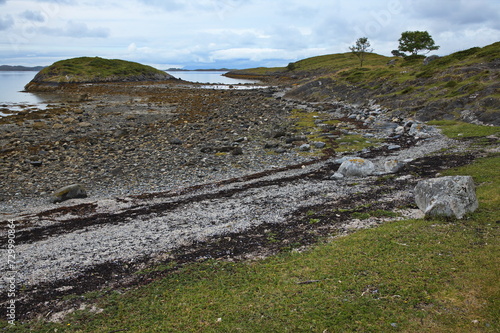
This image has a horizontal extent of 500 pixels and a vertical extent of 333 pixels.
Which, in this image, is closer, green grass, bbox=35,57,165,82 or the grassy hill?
the grassy hill

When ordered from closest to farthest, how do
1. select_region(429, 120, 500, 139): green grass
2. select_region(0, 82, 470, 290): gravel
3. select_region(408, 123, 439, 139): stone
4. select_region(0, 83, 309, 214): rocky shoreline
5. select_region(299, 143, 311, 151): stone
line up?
1. select_region(0, 82, 470, 290): gravel
2. select_region(0, 83, 309, 214): rocky shoreline
3. select_region(429, 120, 500, 139): green grass
4. select_region(299, 143, 311, 151): stone
5. select_region(408, 123, 439, 139): stone

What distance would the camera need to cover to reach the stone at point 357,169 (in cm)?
2456

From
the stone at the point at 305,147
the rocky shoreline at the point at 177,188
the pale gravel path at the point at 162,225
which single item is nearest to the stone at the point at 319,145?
the rocky shoreline at the point at 177,188

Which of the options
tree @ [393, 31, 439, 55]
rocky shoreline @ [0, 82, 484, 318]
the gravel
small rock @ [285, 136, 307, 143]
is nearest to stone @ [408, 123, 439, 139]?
rocky shoreline @ [0, 82, 484, 318]

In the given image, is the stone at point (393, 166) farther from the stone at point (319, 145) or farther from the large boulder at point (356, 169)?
the stone at point (319, 145)

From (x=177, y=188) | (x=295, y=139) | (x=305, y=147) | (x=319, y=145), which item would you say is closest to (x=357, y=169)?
(x=305, y=147)

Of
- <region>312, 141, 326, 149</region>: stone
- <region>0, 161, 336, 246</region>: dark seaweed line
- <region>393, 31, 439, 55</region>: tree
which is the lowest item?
<region>0, 161, 336, 246</region>: dark seaweed line

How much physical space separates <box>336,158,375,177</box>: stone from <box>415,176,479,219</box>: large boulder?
9121 mm

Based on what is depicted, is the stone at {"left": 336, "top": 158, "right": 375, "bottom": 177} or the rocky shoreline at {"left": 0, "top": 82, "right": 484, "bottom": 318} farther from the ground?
the stone at {"left": 336, "top": 158, "right": 375, "bottom": 177}

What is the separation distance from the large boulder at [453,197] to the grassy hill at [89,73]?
158724 mm

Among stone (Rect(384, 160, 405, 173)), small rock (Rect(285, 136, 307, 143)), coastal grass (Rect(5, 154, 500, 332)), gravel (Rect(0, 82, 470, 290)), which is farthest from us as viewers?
small rock (Rect(285, 136, 307, 143))

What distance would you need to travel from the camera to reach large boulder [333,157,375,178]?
80.6 feet

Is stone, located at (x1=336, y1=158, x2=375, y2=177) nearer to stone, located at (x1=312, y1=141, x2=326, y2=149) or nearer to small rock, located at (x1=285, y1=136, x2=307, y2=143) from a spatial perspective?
stone, located at (x1=312, y1=141, x2=326, y2=149)

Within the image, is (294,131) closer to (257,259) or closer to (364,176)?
(364,176)
